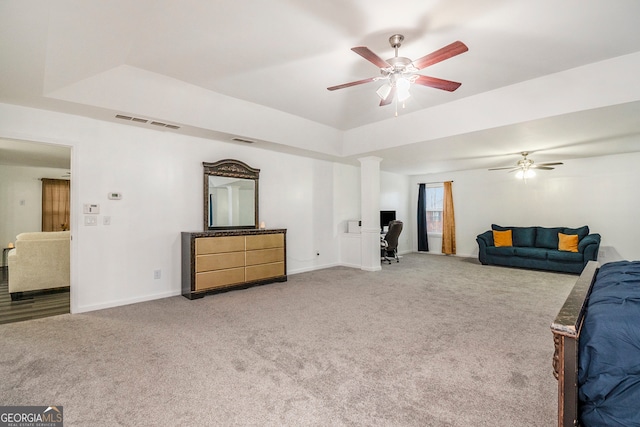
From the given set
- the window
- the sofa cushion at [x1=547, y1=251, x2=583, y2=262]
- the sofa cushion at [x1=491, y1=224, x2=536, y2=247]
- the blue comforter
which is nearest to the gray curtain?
the window

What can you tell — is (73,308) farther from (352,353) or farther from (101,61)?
(352,353)

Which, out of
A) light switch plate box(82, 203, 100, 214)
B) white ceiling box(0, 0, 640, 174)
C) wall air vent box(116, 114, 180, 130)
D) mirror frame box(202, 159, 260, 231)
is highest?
white ceiling box(0, 0, 640, 174)

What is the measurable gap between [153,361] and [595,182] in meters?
8.43

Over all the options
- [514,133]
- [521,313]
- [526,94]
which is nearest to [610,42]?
[526,94]

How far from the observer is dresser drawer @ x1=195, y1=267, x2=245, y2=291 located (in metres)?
4.25

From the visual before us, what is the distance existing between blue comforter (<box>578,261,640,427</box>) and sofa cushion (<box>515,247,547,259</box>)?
548cm

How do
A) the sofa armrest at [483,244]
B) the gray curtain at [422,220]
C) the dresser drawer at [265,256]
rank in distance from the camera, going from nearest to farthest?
1. the dresser drawer at [265,256]
2. the sofa armrest at [483,244]
3. the gray curtain at [422,220]

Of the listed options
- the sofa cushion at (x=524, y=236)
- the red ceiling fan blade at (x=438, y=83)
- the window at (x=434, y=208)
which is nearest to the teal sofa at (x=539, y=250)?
the sofa cushion at (x=524, y=236)

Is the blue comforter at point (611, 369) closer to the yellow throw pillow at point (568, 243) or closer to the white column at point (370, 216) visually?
the white column at point (370, 216)

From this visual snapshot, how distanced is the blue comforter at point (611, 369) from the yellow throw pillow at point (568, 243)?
5.71 meters

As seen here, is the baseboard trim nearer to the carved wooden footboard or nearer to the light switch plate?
the light switch plate

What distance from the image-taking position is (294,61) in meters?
3.22

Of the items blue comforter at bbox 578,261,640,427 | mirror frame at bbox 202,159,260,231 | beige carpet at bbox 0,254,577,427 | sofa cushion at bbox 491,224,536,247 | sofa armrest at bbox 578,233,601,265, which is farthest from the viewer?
sofa cushion at bbox 491,224,536,247

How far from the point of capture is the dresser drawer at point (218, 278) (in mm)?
4246
